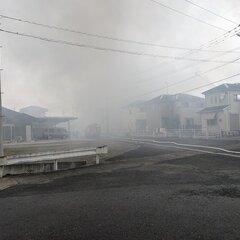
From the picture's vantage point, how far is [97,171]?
10.9 m

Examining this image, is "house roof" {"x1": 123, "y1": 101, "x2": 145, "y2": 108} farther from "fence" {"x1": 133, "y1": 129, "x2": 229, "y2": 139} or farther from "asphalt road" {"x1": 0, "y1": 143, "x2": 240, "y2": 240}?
"asphalt road" {"x1": 0, "y1": 143, "x2": 240, "y2": 240}

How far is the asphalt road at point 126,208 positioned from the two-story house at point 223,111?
2961cm

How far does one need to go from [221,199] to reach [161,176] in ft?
10.1

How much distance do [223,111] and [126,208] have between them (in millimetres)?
34236

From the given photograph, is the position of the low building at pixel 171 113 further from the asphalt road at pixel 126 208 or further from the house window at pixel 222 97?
the asphalt road at pixel 126 208

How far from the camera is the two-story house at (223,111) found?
124 ft

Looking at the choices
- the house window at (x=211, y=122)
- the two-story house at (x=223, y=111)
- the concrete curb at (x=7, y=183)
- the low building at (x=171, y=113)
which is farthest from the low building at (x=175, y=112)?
the concrete curb at (x=7, y=183)

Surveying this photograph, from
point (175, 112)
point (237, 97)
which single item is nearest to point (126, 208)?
point (237, 97)

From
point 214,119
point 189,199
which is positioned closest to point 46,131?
point 214,119

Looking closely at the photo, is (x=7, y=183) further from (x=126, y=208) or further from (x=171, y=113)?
(x=171, y=113)

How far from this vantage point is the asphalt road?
15.1 feet

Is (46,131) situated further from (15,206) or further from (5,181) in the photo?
(15,206)

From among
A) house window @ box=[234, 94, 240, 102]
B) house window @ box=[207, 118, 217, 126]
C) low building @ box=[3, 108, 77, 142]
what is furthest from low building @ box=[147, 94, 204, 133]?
low building @ box=[3, 108, 77, 142]

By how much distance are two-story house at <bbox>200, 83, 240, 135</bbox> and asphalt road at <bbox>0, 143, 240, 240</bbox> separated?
2961 cm
